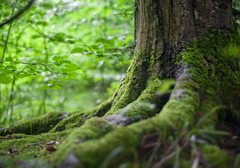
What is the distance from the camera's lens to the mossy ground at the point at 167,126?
1030mm

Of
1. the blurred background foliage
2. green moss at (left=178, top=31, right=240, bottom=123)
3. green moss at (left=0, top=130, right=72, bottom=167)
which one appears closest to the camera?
green moss at (left=0, top=130, right=72, bottom=167)

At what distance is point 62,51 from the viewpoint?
754 centimetres

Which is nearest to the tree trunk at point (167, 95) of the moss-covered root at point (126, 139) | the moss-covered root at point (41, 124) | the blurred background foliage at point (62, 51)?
the moss-covered root at point (126, 139)

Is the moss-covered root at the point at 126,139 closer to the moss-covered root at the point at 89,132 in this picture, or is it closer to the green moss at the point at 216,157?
the moss-covered root at the point at 89,132

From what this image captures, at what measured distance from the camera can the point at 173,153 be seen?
1.02 m

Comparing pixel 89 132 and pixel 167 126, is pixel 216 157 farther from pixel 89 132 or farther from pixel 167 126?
pixel 89 132

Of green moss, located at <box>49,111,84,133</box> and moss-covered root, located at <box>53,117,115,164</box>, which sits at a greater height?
moss-covered root, located at <box>53,117,115,164</box>

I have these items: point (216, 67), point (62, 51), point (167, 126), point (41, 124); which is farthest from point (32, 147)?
point (62, 51)

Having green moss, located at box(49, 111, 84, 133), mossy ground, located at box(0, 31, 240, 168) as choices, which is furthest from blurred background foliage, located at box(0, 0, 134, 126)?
mossy ground, located at box(0, 31, 240, 168)

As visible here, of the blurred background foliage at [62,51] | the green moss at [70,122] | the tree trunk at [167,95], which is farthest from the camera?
the green moss at [70,122]

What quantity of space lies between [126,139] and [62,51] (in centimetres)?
726

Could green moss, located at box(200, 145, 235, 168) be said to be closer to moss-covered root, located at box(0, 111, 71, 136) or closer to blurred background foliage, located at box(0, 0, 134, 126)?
blurred background foliage, located at box(0, 0, 134, 126)

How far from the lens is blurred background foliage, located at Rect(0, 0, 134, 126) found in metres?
2.41

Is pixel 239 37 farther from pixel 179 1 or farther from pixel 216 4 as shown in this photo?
pixel 179 1
